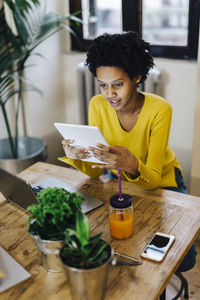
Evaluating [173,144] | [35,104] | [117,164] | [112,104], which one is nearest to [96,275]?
[117,164]

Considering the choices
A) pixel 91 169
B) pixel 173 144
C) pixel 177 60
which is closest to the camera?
pixel 91 169

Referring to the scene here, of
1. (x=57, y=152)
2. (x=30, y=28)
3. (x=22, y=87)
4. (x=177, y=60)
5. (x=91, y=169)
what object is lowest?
(x=57, y=152)

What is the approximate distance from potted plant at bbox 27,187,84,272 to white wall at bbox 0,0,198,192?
154 cm

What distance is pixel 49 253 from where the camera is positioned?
3.46ft

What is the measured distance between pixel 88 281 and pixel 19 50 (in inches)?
72.9

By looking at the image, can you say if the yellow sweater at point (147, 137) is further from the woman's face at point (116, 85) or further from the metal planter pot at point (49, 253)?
the metal planter pot at point (49, 253)

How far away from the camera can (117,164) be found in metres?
1.43

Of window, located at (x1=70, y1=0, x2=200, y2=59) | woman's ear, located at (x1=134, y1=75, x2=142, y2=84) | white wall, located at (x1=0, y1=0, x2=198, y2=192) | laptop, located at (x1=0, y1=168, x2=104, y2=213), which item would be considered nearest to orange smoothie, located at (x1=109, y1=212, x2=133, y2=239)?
laptop, located at (x1=0, y1=168, x2=104, y2=213)

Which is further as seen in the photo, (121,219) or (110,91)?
(110,91)

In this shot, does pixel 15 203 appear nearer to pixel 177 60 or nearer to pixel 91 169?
pixel 91 169

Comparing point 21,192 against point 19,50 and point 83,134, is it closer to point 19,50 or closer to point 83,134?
point 83,134

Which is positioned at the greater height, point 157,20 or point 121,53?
point 157,20

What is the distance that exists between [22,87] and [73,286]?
2.04 meters

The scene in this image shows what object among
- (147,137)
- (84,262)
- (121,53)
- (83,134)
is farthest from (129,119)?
(84,262)
